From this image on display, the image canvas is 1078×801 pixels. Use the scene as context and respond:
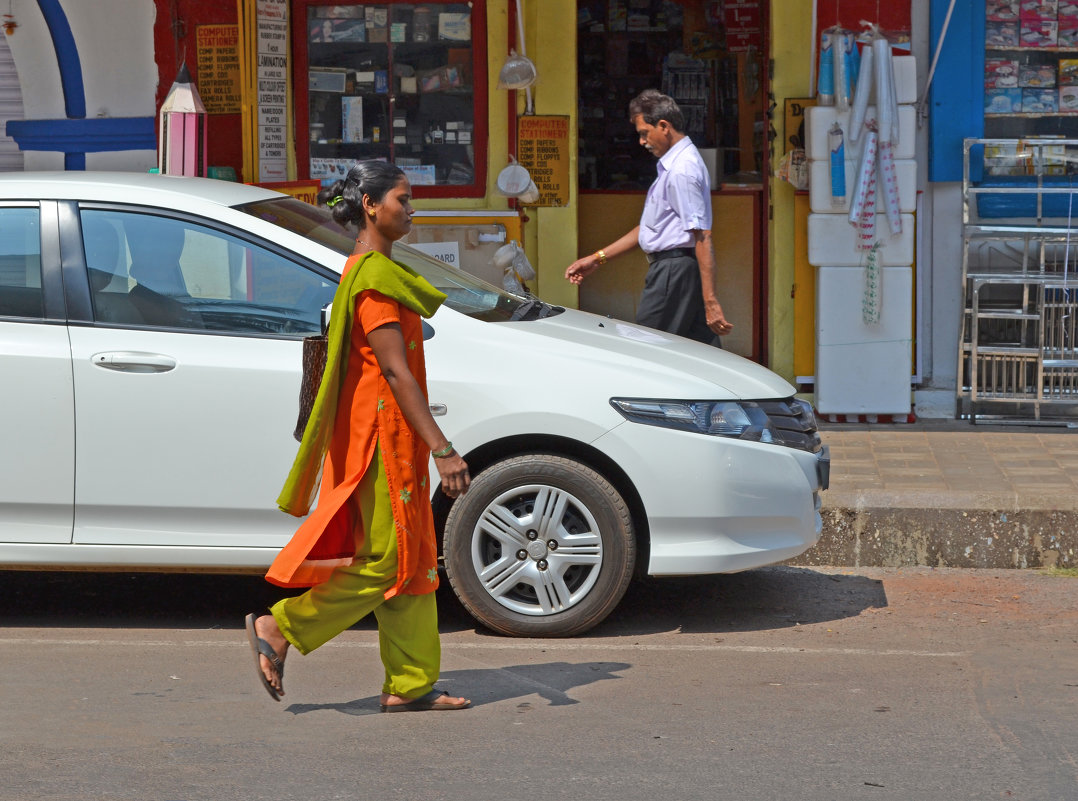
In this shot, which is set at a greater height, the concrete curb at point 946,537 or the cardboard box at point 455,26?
the cardboard box at point 455,26

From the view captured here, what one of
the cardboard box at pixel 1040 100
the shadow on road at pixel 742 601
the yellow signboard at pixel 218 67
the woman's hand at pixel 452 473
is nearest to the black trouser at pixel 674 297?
the shadow on road at pixel 742 601

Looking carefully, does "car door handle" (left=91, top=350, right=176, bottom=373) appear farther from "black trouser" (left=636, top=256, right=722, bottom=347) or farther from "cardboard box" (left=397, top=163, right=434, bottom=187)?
"cardboard box" (left=397, top=163, right=434, bottom=187)

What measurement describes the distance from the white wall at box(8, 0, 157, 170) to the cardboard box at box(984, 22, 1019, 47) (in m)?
5.24

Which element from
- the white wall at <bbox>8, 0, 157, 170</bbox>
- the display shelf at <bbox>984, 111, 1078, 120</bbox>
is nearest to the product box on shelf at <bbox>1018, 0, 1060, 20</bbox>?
the display shelf at <bbox>984, 111, 1078, 120</bbox>

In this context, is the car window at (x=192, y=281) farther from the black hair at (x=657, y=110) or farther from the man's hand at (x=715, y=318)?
the black hair at (x=657, y=110)

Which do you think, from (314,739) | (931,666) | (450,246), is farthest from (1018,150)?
(314,739)

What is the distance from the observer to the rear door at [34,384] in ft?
16.8

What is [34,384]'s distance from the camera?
512 cm

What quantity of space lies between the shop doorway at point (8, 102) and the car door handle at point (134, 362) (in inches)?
201

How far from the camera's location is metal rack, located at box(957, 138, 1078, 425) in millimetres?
8602

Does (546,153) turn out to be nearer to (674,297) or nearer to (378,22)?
(378,22)

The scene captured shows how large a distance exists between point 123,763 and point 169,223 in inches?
80.8

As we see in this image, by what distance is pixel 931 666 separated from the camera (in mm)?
5039

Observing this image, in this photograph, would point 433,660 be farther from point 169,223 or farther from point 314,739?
point 169,223
